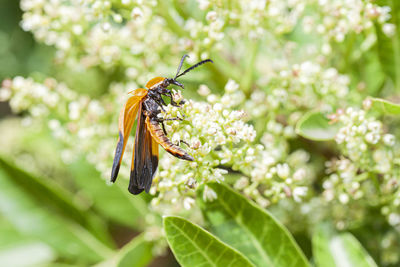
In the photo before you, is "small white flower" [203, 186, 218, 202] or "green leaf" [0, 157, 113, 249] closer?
"small white flower" [203, 186, 218, 202]

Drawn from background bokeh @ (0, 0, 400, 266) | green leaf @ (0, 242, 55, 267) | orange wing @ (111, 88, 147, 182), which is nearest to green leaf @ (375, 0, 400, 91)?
background bokeh @ (0, 0, 400, 266)

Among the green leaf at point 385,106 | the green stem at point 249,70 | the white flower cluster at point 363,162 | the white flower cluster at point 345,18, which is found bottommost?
the white flower cluster at point 363,162

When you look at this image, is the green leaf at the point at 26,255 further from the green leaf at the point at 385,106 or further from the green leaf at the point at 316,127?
the green leaf at the point at 385,106

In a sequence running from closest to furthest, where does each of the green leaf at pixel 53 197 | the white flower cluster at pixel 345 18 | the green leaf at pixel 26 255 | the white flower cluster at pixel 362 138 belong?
the white flower cluster at pixel 362 138 → the white flower cluster at pixel 345 18 → the green leaf at pixel 53 197 → the green leaf at pixel 26 255

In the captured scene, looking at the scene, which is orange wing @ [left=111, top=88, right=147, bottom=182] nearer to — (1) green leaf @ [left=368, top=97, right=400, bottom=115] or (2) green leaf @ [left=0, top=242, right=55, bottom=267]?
(1) green leaf @ [left=368, top=97, right=400, bottom=115]

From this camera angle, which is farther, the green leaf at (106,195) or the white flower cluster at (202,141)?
the green leaf at (106,195)

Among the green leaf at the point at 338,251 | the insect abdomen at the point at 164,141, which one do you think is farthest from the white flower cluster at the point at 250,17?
the green leaf at the point at 338,251
